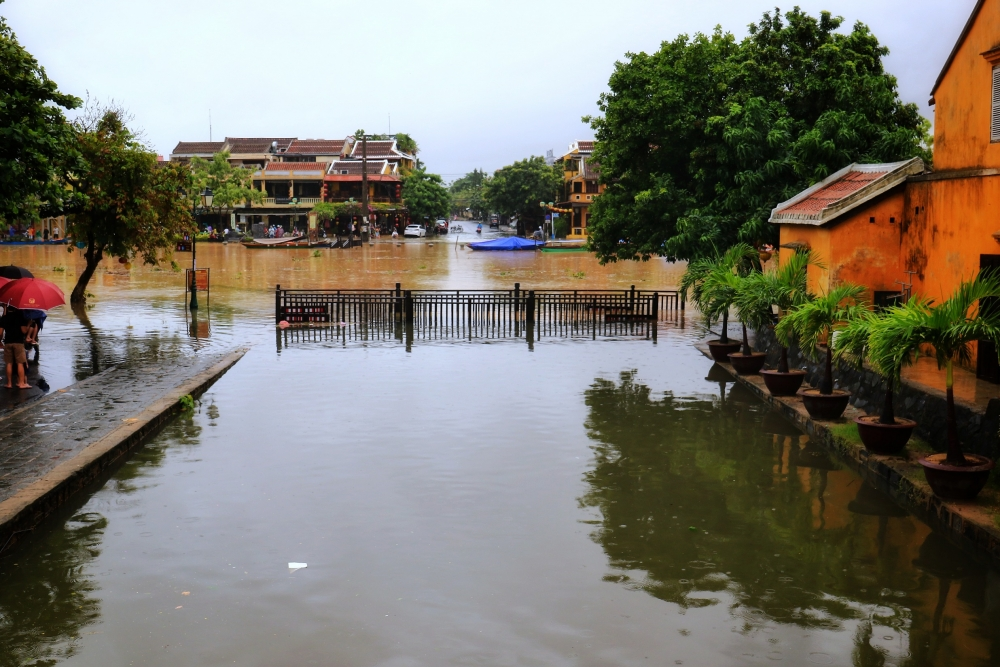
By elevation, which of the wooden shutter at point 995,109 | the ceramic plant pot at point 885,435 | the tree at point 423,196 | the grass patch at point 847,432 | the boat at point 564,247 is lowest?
the grass patch at point 847,432

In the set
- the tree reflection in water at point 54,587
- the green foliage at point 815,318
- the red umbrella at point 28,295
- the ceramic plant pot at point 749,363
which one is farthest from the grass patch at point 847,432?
the red umbrella at point 28,295

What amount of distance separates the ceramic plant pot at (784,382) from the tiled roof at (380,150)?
8296cm

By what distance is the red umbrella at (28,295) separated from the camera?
48.3 ft

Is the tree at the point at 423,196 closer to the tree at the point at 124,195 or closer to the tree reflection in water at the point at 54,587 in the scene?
the tree at the point at 124,195

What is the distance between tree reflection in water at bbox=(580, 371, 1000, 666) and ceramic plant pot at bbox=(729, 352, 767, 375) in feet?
14.1

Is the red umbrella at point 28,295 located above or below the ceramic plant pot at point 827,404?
above

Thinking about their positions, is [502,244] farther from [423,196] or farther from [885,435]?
[885,435]

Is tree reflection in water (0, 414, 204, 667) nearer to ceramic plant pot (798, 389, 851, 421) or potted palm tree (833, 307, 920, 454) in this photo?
potted palm tree (833, 307, 920, 454)

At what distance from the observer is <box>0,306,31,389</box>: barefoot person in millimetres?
14922

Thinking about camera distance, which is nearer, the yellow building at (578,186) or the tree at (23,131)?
the tree at (23,131)

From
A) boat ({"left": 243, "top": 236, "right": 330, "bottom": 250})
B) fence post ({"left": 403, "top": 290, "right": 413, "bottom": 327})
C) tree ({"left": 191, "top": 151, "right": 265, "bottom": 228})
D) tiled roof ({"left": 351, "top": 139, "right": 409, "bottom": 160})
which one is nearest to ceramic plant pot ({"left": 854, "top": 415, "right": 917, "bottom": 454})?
fence post ({"left": 403, "top": 290, "right": 413, "bottom": 327})

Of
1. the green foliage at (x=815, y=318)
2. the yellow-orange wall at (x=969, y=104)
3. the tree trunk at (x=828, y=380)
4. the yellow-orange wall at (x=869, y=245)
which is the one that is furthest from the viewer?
the yellow-orange wall at (x=869, y=245)

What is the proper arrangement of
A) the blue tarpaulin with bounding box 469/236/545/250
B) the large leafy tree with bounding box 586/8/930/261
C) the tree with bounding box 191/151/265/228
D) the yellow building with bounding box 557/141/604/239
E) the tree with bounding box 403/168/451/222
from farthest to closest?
the tree with bounding box 403/168/451/222 → the yellow building with bounding box 557/141/604/239 → the tree with bounding box 191/151/265/228 → the blue tarpaulin with bounding box 469/236/545/250 → the large leafy tree with bounding box 586/8/930/261

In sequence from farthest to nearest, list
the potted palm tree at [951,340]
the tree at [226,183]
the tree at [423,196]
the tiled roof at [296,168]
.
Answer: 1. the tree at [423,196]
2. the tiled roof at [296,168]
3. the tree at [226,183]
4. the potted palm tree at [951,340]
